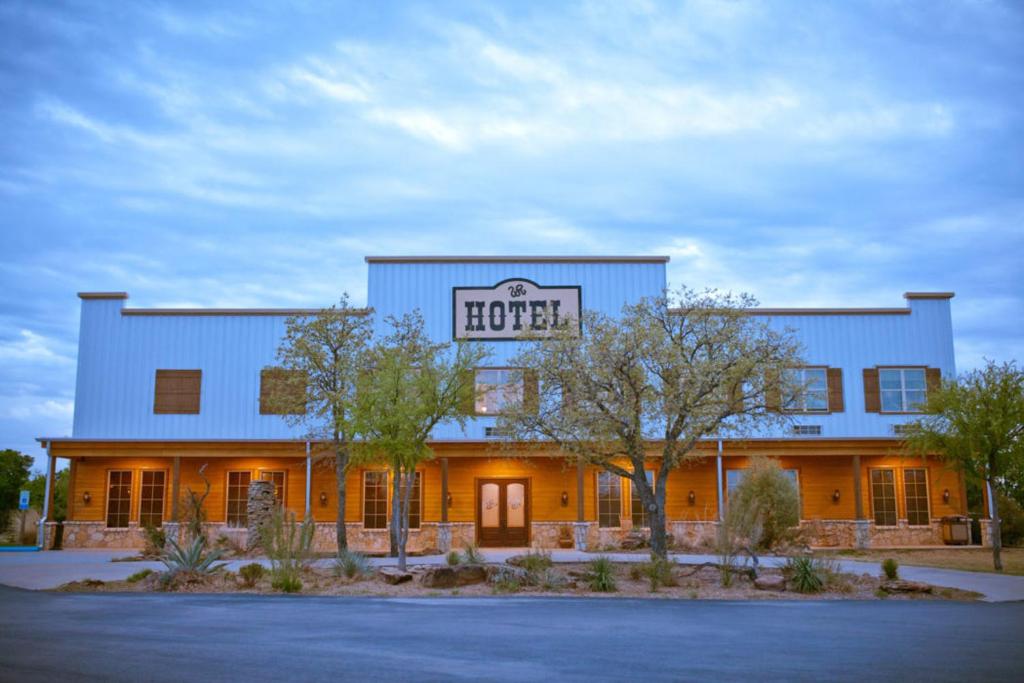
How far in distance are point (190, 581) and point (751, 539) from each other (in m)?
9.82

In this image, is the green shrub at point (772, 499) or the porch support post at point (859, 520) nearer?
the green shrub at point (772, 499)

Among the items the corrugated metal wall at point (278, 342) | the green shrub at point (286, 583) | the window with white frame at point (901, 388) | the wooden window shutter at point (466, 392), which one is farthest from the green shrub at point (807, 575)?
the window with white frame at point (901, 388)

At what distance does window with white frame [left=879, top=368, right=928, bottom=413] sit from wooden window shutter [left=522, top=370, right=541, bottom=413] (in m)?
14.1

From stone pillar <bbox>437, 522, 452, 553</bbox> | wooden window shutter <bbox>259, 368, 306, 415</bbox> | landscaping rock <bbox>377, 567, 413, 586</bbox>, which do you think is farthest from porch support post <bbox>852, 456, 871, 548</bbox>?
wooden window shutter <bbox>259, 368, 306, 415</bbox>

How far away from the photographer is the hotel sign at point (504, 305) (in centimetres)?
2712

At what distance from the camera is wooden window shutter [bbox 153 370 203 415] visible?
87.8 ft

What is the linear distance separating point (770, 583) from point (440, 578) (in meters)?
5.48

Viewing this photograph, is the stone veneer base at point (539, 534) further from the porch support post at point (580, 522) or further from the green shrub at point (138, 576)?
the green shrub at point (138, 576)

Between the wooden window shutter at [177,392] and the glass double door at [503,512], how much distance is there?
357 inches

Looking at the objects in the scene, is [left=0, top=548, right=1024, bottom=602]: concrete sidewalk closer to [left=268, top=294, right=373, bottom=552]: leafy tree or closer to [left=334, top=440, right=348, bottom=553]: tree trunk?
[left=334, top=440, right=348, bottom=553]: tree trunk

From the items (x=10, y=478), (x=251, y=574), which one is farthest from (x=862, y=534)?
(x=10, y=478)

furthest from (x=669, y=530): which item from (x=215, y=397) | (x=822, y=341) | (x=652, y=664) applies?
(x=652, y=664)

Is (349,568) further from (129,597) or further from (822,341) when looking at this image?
(822,341)

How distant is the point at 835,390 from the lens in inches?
1066
